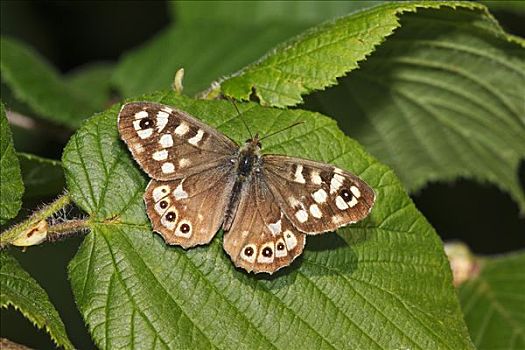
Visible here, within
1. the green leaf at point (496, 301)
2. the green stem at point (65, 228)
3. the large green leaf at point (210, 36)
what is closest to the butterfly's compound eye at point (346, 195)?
the green stem at point (65, 228)

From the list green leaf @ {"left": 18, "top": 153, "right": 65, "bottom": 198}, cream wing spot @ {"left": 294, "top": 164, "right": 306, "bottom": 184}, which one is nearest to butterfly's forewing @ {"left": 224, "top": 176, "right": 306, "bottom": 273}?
cream wing spot @ {"left": 294, "top": 164, "right": 306, "bottom": 184}

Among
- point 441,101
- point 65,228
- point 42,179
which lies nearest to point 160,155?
point 65,228

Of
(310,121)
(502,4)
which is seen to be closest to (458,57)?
(502,4)

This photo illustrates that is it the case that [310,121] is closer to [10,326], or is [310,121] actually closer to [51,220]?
[51,220]

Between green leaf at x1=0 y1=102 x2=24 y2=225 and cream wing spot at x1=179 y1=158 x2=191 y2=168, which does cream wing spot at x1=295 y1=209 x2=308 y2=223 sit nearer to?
cream wing spot at x1=179 y1=158 x2=191 y2=168

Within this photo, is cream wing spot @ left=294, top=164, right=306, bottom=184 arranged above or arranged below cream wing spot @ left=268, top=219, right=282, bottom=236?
above

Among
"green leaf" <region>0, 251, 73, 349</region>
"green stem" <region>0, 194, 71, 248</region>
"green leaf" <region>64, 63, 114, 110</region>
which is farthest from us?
"green leaf" <region>64, 63, 114, 110</region>
